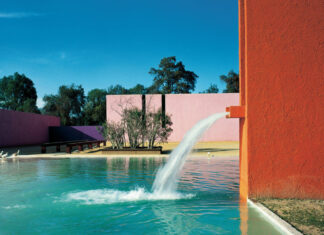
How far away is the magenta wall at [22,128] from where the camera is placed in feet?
83.6

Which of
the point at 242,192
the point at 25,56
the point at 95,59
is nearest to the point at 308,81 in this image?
the point at 242,192

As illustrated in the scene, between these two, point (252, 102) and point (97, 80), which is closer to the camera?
point (252, 102)

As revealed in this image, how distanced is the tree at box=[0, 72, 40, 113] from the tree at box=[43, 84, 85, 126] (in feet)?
16.2

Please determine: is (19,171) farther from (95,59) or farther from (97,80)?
(97,80)

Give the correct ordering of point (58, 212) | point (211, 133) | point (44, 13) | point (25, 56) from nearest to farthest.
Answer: point (58, 212), point (211, 133), point (44, 13), point (25, 56)

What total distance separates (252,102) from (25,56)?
45990mm

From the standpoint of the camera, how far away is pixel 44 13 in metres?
32.5

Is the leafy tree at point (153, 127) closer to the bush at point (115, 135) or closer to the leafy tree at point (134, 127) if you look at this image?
the leafy tree at point (134, 127)

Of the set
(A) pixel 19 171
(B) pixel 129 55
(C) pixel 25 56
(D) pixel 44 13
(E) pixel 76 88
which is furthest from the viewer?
(E) pixel 76 88

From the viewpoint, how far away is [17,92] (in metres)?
53.5

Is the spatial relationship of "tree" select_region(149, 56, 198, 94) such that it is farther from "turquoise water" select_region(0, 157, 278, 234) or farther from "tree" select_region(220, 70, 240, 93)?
"turquoise water" select_region(0, 157, 278, 234)

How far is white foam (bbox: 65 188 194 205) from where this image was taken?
20.8 feet

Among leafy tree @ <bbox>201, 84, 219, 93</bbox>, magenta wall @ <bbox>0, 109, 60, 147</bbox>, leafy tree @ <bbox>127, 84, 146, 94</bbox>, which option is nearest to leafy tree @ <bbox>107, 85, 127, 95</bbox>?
leafy tree @ <bbox>127, 84, 146, 94</bbox>

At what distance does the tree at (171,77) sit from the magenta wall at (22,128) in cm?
1971
